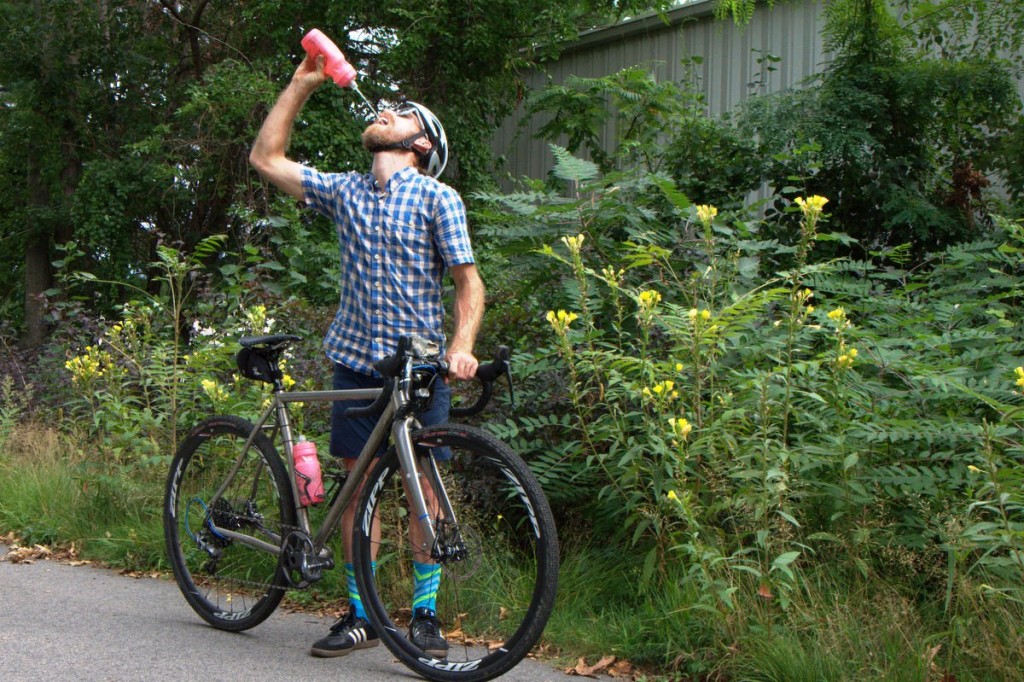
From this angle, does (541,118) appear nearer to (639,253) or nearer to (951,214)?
(951,214)

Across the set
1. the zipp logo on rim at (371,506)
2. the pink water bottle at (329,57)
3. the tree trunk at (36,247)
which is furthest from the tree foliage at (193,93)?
the zipp logo on rim at (371,506)

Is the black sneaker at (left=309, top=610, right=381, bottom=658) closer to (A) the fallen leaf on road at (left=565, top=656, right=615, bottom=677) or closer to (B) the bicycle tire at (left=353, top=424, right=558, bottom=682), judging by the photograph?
(B) the bicycle tire at (left=353, top=424, right=558, bottom=682)

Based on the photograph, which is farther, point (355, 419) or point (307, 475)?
point (307, 475)

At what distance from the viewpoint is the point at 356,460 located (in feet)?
14.4

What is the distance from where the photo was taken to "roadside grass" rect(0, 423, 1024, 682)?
12.2ft

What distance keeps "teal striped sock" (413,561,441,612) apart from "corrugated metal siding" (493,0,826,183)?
23.3ft

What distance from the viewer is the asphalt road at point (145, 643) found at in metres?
4.15

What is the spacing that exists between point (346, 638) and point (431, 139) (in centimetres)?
202

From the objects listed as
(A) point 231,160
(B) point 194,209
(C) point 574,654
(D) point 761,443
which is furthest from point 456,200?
(B) point 194,209

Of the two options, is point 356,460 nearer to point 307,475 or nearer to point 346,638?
point 307,475

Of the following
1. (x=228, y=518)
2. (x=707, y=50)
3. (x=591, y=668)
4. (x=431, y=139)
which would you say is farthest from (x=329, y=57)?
(x=707, y=50)

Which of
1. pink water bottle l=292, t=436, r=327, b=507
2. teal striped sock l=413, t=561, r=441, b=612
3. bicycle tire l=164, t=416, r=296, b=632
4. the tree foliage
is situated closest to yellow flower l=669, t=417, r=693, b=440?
teal striped sock l=413, t=561, r=441, b=612

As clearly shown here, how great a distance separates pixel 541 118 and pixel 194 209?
486 cm

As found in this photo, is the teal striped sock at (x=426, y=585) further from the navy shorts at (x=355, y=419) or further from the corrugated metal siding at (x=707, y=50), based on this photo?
the corrugated metal siding at (x=707, y=50)
